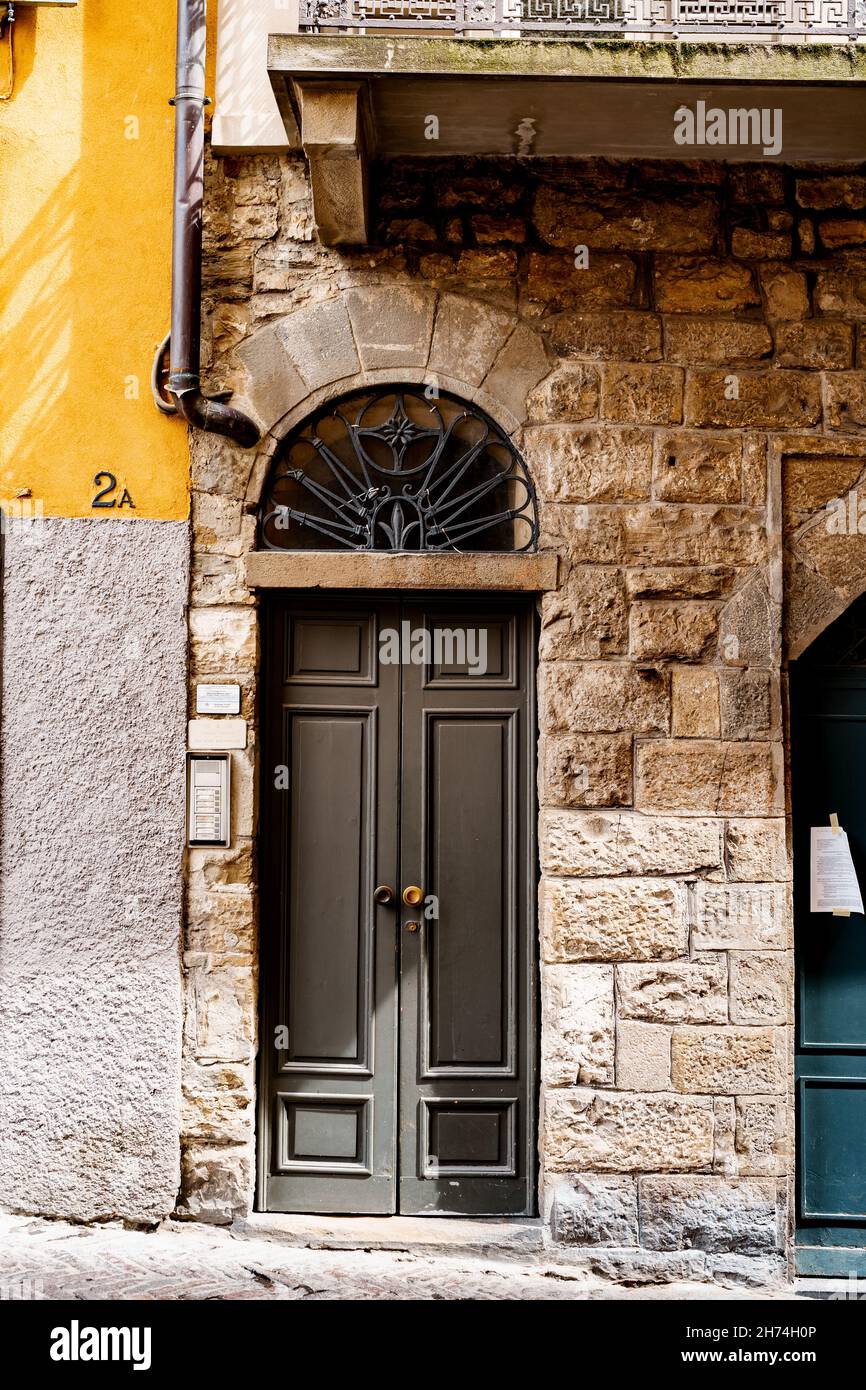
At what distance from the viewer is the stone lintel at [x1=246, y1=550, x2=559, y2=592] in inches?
180

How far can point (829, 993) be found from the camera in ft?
15.3

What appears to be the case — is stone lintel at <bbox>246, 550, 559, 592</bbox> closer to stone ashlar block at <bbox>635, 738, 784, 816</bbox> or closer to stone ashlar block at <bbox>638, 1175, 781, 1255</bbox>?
stone ashlar block at <bbox>635, 738, 784, 816</bbox>

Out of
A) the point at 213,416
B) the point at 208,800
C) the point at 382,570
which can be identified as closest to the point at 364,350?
the point at 213,416

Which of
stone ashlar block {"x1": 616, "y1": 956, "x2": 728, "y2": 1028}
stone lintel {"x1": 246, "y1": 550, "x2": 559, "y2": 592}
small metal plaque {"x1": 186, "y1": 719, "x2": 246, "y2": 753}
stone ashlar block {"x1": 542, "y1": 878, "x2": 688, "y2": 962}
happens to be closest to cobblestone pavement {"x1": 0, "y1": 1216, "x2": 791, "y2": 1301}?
stone ashlar block {"x1": 616, "y1": 956, "x2": 728, "y2": 1028}

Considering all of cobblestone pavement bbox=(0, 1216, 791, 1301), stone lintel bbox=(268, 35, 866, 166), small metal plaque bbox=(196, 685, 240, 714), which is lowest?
cobblestone pavement bbox=(0, 1216, 791, 1301)

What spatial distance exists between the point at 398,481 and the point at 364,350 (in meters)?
0.57

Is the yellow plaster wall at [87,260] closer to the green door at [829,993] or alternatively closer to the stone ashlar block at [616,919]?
the stone ashlar block at [616,919]

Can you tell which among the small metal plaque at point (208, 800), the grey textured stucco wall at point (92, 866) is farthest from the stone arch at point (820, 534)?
the grey textured stucco wall at point (92, 866)

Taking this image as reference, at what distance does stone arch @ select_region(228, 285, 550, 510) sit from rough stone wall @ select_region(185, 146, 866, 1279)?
12 millimetres

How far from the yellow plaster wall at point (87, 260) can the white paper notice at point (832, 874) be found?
10.2 feet

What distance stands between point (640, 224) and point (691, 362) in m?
0.64

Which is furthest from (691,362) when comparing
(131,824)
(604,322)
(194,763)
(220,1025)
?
(220,1025)

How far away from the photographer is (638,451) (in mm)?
4602

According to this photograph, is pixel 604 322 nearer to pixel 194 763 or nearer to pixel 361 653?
pixel 361 653
